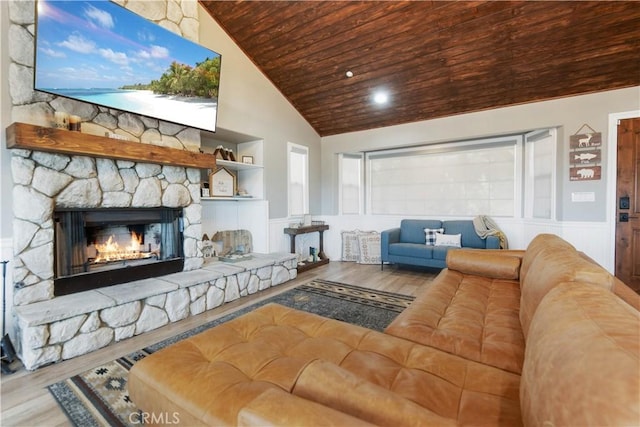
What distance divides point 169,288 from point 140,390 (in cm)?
163

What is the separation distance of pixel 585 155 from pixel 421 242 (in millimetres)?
2356

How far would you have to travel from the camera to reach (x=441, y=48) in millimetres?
3400

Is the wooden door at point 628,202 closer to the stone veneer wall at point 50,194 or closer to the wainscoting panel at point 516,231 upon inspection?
the wainscoting panel at point 516,231

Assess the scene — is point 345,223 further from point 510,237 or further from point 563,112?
point 563,112

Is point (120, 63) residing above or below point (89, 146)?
above

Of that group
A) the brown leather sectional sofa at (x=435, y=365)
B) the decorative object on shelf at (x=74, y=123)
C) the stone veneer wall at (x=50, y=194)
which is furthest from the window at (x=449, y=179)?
the decorative object on shelf at (x=74, y=123)

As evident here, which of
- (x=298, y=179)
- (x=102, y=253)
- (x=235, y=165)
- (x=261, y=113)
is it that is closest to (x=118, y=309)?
(x=102, y=253)

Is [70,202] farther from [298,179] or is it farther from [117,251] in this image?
[298,179]

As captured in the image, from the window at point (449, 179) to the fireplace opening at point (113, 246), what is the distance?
3.79 meters

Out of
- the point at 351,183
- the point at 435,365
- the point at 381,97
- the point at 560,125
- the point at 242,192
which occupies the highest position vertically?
the point at 381,97

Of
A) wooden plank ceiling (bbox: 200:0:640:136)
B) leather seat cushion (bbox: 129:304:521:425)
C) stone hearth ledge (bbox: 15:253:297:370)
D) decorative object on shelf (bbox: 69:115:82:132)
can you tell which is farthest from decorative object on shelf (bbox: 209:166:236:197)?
leather seat cushion (bbox: 129:304:521:425)

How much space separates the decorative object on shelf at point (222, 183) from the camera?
386 centimetres

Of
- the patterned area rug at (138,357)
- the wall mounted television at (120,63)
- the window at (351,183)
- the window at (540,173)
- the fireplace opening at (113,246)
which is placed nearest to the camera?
the patterned area rug at (138,357)

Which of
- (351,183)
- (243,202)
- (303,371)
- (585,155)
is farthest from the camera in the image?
(351,183)
